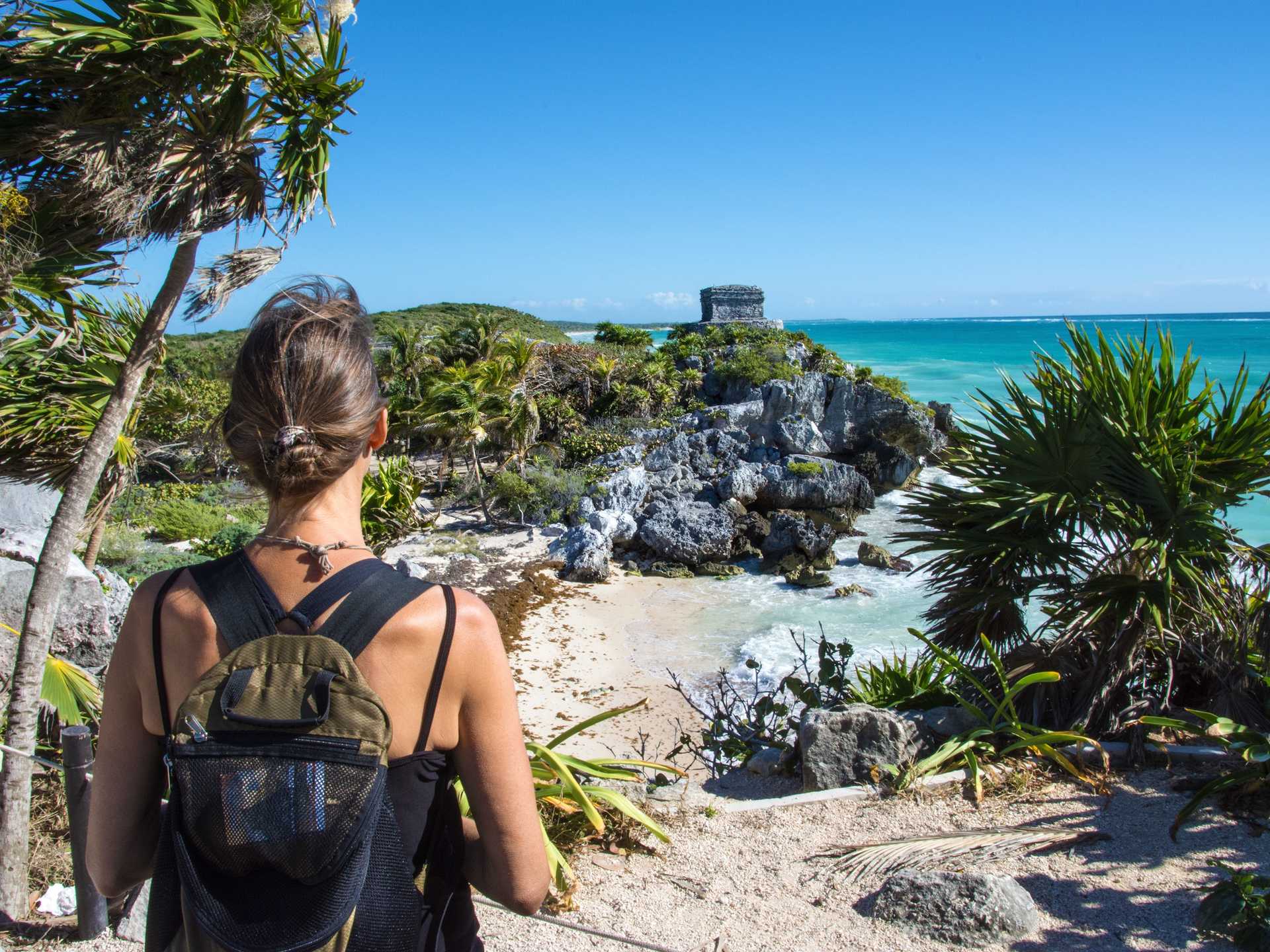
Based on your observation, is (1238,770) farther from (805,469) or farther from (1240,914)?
(805,469)

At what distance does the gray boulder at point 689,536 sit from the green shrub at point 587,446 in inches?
197

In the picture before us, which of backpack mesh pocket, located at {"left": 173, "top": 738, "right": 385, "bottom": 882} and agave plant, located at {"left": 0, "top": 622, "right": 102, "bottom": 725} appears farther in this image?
agave plant, located at {"left": 0, "top": 622, "right": 102, "bottom": 725}

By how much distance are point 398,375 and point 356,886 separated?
871 inches

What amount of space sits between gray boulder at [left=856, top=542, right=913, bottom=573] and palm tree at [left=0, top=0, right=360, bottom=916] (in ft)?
44.3

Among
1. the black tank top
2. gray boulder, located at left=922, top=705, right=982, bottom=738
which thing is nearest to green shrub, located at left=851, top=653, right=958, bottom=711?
gray boulder, located at left=922, top=705, right=982, bottom=738

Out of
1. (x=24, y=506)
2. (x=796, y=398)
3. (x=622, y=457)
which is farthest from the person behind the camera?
(x=796, y=398)

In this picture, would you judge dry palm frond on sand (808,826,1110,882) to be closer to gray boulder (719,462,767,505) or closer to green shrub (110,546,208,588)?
green shrub (110,546,208,588)

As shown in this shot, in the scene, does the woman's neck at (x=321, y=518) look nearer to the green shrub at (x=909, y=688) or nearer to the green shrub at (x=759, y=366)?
the green shrub at (x=909, y=688)

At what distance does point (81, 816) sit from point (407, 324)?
32585 mm

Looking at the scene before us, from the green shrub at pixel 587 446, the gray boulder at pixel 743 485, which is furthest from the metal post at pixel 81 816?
the green shrub at pixel 587 446

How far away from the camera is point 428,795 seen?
46.6 inches

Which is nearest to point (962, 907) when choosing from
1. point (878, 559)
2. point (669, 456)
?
point (878, 559)

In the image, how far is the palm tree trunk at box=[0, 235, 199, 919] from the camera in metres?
2.87

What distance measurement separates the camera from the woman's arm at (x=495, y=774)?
114 centimetres
